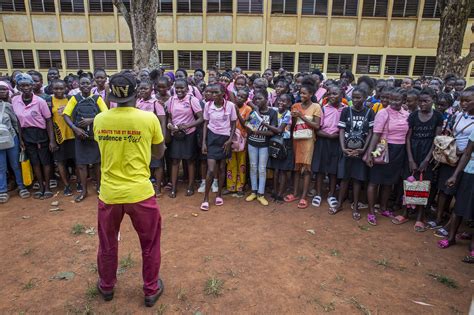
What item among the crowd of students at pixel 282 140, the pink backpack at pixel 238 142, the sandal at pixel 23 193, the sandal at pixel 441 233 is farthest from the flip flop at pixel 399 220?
the sandal at pixel 23 193

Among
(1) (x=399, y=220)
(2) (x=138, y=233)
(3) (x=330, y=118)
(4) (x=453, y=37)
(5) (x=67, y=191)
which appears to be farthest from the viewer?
(4) (x=453, y=37)

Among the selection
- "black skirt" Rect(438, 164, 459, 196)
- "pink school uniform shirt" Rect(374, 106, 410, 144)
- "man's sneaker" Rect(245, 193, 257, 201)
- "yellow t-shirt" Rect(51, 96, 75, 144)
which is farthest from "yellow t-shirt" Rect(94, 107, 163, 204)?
"black skirt" Rect(438, 164, 459, 196)

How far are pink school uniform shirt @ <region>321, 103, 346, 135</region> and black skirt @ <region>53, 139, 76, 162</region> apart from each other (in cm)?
420

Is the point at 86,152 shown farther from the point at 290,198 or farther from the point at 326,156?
the point at 326,156

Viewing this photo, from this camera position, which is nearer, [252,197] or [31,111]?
[31,111]

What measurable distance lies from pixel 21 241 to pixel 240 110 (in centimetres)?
357

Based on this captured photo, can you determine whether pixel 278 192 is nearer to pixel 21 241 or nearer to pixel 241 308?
pixel 241 308

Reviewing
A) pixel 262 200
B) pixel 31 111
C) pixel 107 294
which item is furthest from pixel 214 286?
pixel 31 111

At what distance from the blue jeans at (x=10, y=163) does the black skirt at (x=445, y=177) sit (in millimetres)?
6440

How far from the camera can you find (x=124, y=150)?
2.74m

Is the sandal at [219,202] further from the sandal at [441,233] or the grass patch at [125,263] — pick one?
the sandal at [441,233]

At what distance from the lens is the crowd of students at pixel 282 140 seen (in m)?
4.62

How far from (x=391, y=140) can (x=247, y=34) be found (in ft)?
51.0

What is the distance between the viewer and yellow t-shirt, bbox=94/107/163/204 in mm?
2688
